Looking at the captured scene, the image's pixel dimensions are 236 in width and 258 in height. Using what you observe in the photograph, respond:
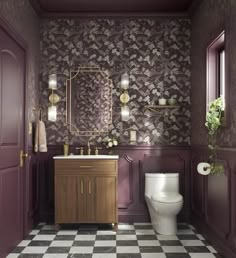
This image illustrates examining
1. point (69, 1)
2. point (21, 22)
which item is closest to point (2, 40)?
point (21, 22)

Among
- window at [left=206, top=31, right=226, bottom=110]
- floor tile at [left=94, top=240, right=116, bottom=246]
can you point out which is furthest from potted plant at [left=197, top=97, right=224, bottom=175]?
floor tile at [left=94, top=240, right=116, bottom=246]

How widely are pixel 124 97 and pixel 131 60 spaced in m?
0.49

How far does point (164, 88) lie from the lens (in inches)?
175

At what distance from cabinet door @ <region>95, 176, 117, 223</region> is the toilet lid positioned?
449 millimetres

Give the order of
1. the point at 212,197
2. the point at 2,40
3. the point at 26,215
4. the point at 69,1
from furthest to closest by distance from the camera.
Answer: the point at 69,1 < the point at 26,215 < the point at 212,197 < the point at 2,40

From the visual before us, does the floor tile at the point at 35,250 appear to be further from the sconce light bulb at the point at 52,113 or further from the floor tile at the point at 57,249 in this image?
the sconce light bulb at the point at 52,113

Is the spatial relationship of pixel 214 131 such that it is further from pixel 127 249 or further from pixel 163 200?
pixel 127 249

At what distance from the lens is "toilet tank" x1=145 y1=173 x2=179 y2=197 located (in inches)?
161

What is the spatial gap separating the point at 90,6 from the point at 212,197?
103 inches

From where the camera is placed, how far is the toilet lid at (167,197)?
12.1ft

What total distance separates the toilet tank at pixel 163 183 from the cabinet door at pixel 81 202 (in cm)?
77

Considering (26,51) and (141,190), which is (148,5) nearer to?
(26,51)

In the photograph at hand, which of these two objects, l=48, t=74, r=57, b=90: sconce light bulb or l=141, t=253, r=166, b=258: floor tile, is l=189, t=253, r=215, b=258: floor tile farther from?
l=48, t=74, r=57, b=90: sconce light bulb

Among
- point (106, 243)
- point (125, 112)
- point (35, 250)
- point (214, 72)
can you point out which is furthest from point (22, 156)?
point (214, 72)
